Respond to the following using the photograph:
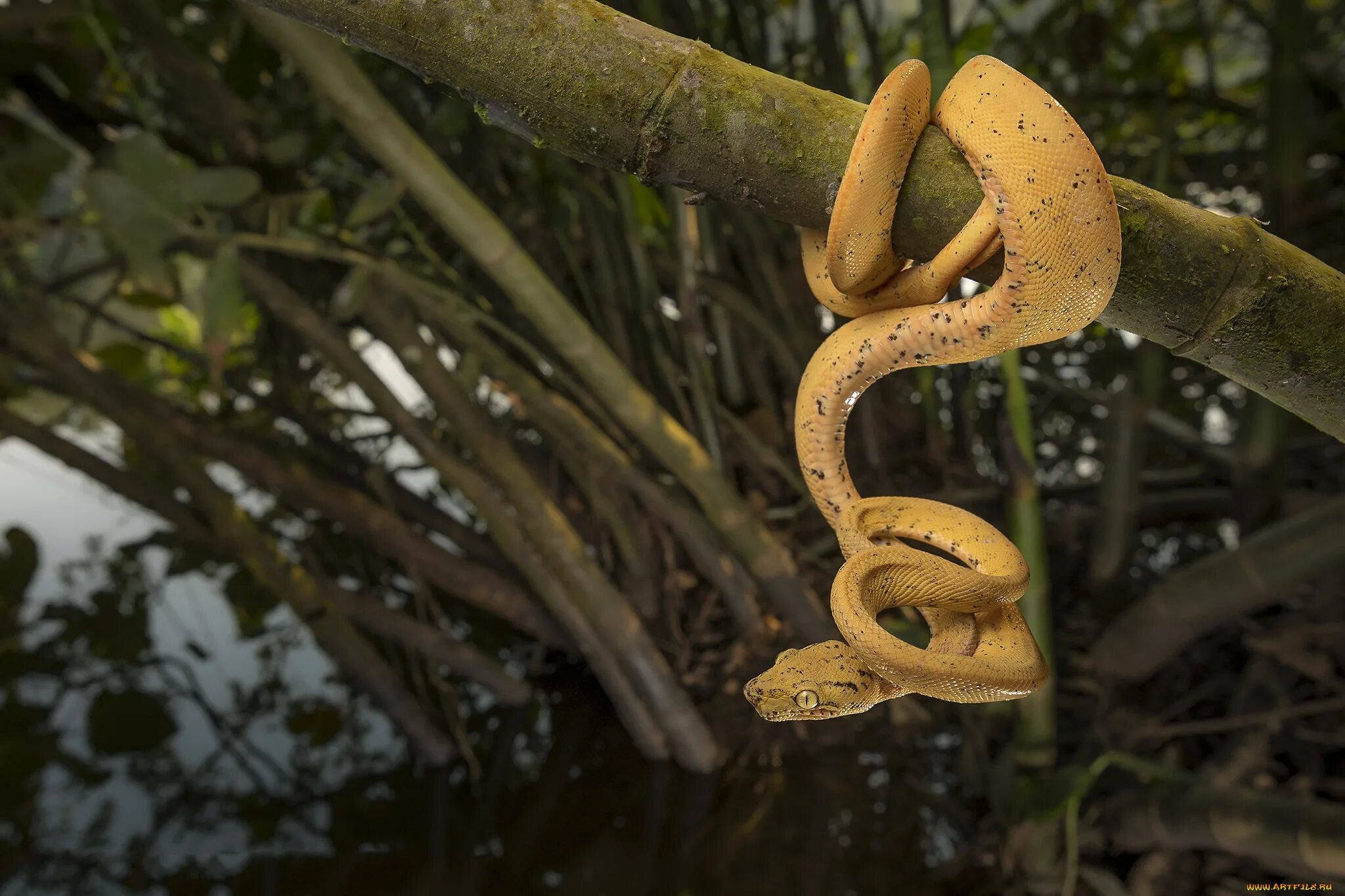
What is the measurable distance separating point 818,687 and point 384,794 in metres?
1.22

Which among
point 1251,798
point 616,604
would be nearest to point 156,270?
point 616,604

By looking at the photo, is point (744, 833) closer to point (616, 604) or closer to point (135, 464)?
point (616, 604)

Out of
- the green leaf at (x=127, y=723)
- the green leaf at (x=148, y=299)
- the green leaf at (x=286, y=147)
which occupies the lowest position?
the green leaf at (x=127, y=723)

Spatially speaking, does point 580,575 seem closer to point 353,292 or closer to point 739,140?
point 353,292

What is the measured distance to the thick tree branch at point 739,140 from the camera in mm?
385

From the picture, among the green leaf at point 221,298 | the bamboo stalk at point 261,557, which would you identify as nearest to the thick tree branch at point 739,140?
the green leaf at point 221,298

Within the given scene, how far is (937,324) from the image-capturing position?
0.43 metres

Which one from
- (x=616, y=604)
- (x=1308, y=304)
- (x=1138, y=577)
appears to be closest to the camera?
(x=1308, y=304)

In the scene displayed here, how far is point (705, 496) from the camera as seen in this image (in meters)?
1.20

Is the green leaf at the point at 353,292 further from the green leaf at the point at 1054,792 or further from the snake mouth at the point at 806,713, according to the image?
the green leaf at the point at 1054,792

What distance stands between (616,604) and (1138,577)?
0.95 m

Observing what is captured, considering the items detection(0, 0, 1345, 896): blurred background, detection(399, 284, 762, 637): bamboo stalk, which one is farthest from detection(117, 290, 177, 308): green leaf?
detection(399, 284, 762, 637): bamboo stalk

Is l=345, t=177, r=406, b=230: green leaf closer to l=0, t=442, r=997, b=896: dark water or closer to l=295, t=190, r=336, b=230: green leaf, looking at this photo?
l=295, t=190, r=336, b=230: green leaf

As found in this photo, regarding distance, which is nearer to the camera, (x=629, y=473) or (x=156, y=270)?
(x=156, y=270)
